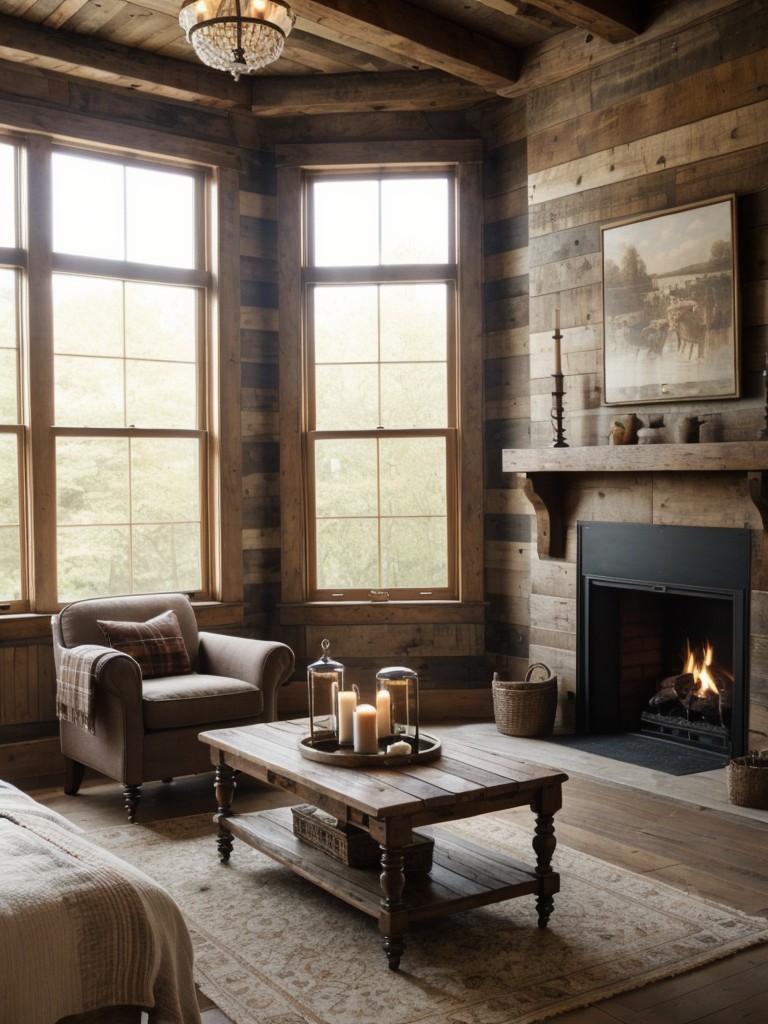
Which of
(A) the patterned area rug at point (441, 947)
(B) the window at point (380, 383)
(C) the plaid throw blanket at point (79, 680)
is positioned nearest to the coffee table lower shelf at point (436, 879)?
(A) the patterned area rug at point (441, 947)

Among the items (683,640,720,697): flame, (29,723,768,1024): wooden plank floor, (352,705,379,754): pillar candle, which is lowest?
(29,723,768,1024): wooden plank floor

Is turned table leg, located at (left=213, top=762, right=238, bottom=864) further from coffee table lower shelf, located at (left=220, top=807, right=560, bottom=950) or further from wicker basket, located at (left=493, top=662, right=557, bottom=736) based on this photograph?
wicker basket, located at (left=493, top=662, right=557, bottom=736)

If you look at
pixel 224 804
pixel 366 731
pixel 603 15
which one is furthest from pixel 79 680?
pixel 603 15

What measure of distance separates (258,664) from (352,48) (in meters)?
3.25

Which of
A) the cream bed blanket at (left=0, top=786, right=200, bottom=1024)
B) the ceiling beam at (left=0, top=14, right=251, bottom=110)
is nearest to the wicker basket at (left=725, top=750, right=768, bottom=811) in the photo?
the cream bed blanket at (left=0, top=786, right=200, bottom=1024)

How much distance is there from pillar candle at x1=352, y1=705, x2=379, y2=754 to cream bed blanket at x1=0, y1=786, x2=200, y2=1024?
1.15 metres

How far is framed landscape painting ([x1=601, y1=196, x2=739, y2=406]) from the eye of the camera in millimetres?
4629

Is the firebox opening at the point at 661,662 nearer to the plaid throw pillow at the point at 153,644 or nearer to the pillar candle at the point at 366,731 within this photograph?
the plaid throw pillow at the point at 153,644

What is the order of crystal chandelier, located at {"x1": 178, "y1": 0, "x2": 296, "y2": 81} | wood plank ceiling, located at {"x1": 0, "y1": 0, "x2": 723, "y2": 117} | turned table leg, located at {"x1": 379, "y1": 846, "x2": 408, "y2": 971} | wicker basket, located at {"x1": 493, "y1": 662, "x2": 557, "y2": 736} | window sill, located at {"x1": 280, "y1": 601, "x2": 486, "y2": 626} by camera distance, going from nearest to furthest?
turned table leg, located at {"x1": 379, "y1": 846, "x2": 408, "y2": 971}
crystal chandelier, located at {"x1": 178, "y1": 0, "x2": 296, "y2": 81}
wood plank ceiling, located at {"x1": 0, "y1": 0, "x2": 723, "y2": 117}
wicker basket, located at {"x1": 493, "y1": 662, "x2": 557, "y2": 736}
window sill, located at {"x1": 280, "y1": 601, "x2": 486, "y2": 626}

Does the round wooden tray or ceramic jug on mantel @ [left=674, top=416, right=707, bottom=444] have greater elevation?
ceramic jug on mantel @ [left=674, top=416, right=707, bottom=444]

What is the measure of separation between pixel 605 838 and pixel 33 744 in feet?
9.07

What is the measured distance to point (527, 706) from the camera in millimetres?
5484

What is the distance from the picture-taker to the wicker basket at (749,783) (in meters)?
4.25

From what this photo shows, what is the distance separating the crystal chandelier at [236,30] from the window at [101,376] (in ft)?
6.63
